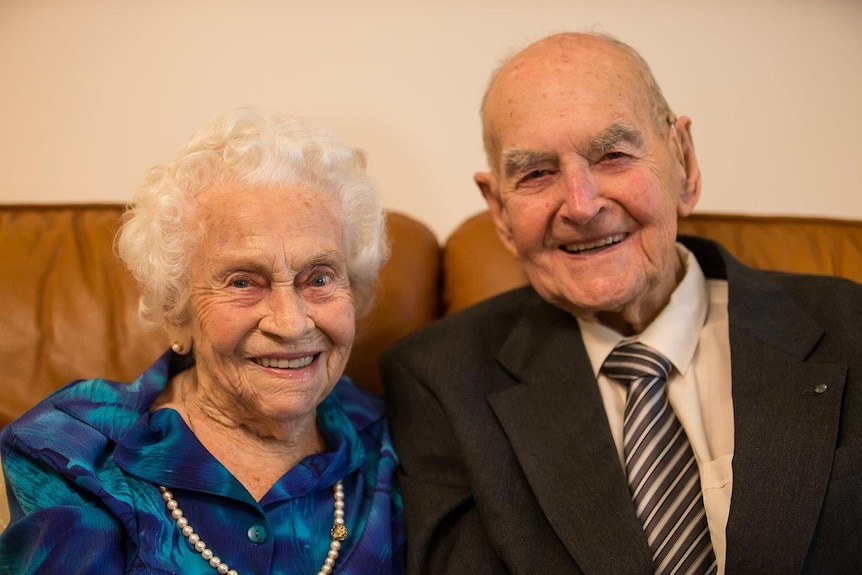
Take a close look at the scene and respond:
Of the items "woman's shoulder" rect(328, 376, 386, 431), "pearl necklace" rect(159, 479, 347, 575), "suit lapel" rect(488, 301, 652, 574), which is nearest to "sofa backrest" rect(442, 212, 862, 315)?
"suit lapel" rect(488, 301, 652, 574)

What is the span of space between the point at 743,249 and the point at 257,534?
134cm

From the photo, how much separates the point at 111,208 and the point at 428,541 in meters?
1.12

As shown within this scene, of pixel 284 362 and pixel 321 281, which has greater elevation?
pixel 321 281

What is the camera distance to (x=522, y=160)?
1.52 metres

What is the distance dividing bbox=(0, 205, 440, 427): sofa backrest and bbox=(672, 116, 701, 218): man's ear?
0.68 metres

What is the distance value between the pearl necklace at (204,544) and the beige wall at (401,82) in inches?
41.8

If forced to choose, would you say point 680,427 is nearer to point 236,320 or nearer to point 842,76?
point 236,320

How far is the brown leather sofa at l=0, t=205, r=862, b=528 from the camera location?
5.68ft

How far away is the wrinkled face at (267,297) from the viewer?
1.34 metres

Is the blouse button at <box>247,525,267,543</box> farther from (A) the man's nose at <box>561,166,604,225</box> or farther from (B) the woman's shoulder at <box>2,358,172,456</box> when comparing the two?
(A) the man's nose at <box>561,166,604,225</box>

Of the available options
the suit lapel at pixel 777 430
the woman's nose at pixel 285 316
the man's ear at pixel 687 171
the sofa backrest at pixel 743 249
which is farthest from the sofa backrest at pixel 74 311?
the suit lapel at pixel 777 430

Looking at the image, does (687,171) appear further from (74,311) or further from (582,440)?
(74,311)

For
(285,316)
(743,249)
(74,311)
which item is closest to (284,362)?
(285,316)

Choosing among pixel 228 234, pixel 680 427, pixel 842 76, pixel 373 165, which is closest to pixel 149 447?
pixel 228 234
